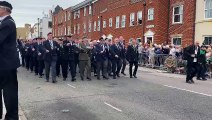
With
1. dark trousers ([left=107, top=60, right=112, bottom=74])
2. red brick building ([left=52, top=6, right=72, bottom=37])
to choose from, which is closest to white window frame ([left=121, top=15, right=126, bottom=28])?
dark trousers ([left=107, top=60, right=112, bottom=74])

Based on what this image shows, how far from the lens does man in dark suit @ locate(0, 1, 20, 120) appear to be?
6227 mm

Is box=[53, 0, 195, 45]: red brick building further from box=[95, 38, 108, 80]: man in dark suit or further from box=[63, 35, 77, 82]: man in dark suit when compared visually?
box=[63, 35, 77, 82]: man in dark suit

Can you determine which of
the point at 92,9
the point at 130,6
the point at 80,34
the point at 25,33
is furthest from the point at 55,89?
the point at 25,33

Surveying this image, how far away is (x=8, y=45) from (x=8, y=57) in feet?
0.70

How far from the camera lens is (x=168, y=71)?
2253cm

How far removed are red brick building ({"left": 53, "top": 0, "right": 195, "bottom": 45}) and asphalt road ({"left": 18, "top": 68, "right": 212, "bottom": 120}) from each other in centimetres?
1790

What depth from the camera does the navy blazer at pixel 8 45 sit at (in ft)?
20.3

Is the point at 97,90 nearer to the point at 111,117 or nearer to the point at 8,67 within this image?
the point at 111,117

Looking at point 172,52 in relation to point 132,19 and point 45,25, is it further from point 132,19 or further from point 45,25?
point 45,25

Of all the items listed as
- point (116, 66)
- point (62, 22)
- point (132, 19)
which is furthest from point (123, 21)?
point (62, 22)

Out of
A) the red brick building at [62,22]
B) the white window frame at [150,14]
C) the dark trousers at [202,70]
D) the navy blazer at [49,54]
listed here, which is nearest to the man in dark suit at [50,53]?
the navy blazer at [49,54]

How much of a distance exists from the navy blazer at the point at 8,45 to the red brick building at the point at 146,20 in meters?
24.7

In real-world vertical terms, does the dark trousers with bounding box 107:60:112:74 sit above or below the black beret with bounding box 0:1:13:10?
below

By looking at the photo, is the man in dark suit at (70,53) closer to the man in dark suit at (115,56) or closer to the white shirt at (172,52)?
the man in dark suit at (115,56)
